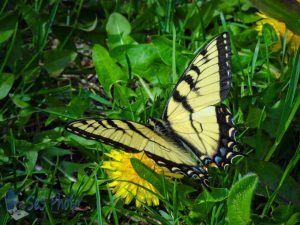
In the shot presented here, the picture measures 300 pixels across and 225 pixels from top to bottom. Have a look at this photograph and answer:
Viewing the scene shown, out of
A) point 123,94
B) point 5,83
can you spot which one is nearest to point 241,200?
point 123,94

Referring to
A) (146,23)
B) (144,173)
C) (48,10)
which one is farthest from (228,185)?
(48,10)

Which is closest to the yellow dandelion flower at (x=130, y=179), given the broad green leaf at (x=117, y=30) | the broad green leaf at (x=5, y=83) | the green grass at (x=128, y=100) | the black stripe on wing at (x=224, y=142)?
the green grass at (x=128, y=100)

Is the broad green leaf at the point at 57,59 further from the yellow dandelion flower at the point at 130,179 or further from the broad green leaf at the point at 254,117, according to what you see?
the broad green leaf at the point at 254,117

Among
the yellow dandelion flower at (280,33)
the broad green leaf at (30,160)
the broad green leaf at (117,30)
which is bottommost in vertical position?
the broad green leaf at (30,160)

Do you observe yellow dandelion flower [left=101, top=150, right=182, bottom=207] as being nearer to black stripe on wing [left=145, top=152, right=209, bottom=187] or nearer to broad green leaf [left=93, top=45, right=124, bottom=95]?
black stripe on wing [left=145, top=152, right=209, bottom=187]

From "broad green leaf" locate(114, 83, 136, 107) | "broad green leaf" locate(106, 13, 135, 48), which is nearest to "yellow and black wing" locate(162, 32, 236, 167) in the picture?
"broad green leaf" locate(114, 83, 136, 107)

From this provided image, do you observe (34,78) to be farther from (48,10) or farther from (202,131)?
(202,131)
